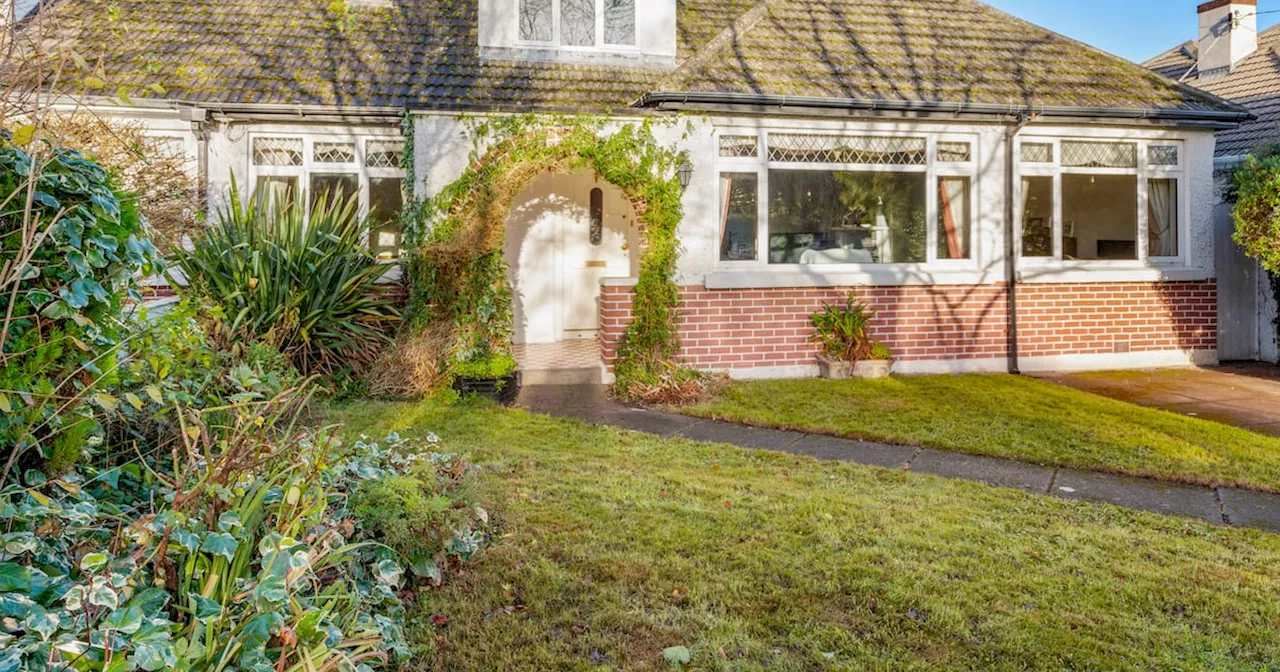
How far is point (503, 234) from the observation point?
29.6ft

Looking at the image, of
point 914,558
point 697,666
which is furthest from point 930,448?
point 697,666

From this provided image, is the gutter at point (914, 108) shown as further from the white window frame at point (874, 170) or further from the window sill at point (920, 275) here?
the window sill at point (920, 275)

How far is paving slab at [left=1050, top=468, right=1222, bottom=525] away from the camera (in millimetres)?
5043

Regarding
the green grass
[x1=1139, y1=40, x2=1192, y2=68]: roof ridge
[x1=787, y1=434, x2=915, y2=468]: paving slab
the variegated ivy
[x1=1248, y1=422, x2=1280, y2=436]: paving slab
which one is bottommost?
the green grass

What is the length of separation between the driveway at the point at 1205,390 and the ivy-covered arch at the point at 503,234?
465cm

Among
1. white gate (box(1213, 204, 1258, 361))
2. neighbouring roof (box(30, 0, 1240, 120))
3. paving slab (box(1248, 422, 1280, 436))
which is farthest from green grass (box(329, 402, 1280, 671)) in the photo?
white gate (box(1213, 204, 1258, 361))

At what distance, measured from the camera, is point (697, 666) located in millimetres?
3004

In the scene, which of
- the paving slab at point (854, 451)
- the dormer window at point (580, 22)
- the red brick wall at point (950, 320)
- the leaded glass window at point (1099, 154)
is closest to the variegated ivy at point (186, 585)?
the paving slab at point (854, 451)

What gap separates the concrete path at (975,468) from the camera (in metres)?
5.09

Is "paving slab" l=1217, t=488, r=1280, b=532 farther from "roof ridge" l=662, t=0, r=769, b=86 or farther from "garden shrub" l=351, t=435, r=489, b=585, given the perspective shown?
"roof ridge" l=662, t=0, r=769, b=86

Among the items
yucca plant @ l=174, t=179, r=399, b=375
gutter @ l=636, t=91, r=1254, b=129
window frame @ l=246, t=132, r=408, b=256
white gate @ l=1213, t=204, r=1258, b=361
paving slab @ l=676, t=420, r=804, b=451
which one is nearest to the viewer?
paving slab @ l=676, t=420, r=804, b=451

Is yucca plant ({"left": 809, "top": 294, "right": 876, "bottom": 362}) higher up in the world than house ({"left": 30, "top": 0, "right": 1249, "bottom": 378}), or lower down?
lower down

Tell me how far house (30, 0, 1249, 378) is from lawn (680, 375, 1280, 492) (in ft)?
4.11

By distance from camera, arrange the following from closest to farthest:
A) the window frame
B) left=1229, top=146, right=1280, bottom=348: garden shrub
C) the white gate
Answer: left=1229, top=146, right=1280, bottom=348: garden shrub
the window frame
the white gate
